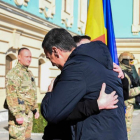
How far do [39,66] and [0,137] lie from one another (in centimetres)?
816

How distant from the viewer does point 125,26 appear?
27.3 meters

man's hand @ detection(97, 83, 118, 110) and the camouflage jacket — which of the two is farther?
the camouflage jacket

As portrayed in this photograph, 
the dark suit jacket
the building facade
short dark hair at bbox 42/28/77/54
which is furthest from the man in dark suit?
the building facade

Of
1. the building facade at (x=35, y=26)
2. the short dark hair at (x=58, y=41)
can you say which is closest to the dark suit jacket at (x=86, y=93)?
the short dark hair at (x=58, y=41)

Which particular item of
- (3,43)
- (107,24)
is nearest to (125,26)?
(3,43)

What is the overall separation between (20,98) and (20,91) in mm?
92

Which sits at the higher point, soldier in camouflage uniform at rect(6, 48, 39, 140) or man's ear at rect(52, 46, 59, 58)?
man's ear at rect(52, 46, 59, 58)

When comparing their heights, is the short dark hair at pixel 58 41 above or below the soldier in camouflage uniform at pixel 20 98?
above

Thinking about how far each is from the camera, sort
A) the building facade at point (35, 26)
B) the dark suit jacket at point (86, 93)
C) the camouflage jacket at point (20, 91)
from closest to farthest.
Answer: the dark suit jacket at point (86, 93) → the camouflage jacket at point (20, 91) → the building facade at point (35, 26)

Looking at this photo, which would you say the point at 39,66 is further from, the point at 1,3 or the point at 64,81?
the point at 64,81

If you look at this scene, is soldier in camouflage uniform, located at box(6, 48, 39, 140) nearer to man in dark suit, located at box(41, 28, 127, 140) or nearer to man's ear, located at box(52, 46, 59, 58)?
man's ear, located at box(52, 46, 59, 58)

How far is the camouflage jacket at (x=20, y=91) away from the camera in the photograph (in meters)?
5.26

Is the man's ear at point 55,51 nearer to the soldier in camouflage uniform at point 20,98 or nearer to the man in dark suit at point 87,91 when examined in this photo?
the man in dark suit at point 87,91

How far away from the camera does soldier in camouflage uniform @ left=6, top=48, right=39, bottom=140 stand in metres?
5.27
